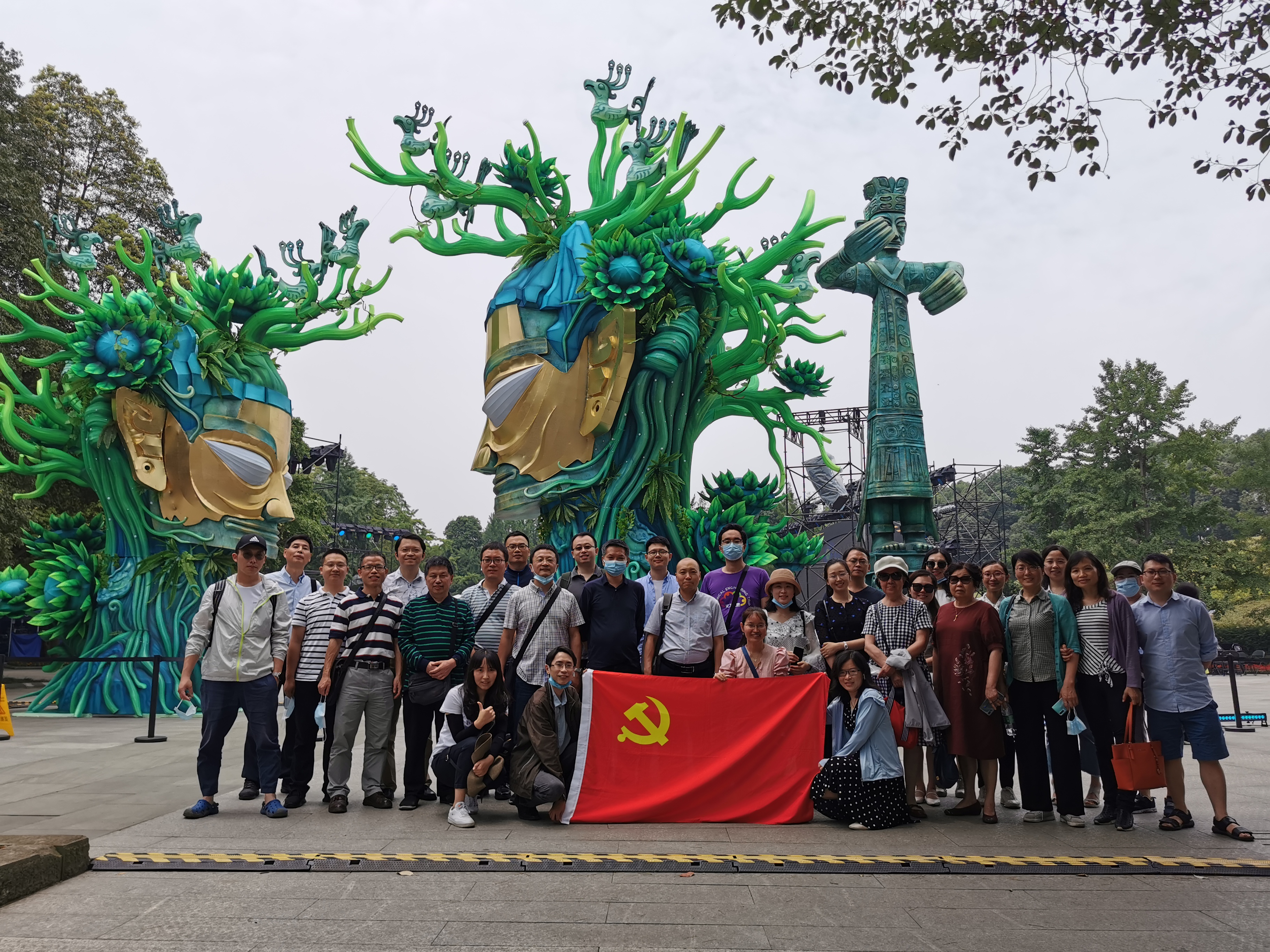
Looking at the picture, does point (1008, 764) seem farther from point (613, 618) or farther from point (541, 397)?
point (541, 397)

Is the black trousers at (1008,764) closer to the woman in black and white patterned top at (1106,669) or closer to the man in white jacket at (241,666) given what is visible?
the woman in black and white patterned top at (1106,669)

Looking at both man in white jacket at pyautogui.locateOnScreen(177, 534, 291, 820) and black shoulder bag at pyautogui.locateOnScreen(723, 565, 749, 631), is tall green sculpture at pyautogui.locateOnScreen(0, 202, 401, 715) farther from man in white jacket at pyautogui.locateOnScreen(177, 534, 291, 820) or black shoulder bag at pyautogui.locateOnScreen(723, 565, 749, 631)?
black shoulder bag at pyautogui.locateOnScreen(723, 565, 749, 631)

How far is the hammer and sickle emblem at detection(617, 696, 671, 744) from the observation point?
5.68 metres

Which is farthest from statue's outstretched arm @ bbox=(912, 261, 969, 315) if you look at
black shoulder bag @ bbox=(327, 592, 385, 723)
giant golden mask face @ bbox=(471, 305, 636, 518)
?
black shoulder bag @ bbox=(327, 592, 385, 723)

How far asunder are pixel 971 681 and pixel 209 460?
12139 mm

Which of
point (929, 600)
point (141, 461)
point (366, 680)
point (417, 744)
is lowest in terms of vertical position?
point (417, 744)

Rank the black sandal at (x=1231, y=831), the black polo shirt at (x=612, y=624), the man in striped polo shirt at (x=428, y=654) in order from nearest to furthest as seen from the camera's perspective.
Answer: the black sandal at (x=1231, y=831) < the man in striped polo shirt at (x=428, y=654) < the black polo shirt at (x=612, y=624)

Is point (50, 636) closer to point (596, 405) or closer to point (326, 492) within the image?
point (596, 405)

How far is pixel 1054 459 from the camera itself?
3744 cm

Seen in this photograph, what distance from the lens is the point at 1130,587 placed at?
756cm

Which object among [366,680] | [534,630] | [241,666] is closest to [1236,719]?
[534,630]

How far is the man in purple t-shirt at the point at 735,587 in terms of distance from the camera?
647 centimetres

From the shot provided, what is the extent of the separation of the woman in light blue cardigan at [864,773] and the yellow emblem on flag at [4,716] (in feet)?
30.9

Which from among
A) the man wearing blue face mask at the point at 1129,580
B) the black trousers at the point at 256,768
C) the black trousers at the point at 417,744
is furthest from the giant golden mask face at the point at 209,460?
the man wearing blue face mask at the point at 1129,580
